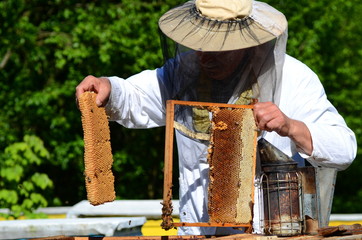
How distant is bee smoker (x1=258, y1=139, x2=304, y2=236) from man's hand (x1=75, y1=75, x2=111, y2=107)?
821 millimetres

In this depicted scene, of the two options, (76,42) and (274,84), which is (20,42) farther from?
(274,84)

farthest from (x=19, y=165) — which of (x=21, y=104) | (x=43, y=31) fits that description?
(x=43, y=31)

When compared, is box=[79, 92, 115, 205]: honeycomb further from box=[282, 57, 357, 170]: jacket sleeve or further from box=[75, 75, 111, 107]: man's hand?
box=[282, 57, 357, 170]: jacket sleeve

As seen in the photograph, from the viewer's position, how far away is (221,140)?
3129 millimetres

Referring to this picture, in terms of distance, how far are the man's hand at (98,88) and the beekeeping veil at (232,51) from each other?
1.21ft

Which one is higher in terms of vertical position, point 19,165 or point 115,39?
point 115,39

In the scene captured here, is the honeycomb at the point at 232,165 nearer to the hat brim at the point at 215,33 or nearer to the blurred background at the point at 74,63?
the hat brim at the point at 215,33

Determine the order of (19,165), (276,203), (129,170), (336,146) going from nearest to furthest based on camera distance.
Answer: (276,203) → (336,146) → (19,165) → (129,170)

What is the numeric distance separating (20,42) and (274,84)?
6.81 m

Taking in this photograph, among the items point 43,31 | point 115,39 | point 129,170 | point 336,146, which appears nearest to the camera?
point 336,146

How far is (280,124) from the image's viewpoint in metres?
2.99

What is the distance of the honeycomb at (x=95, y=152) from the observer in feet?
10.4

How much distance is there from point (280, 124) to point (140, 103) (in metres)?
0.99

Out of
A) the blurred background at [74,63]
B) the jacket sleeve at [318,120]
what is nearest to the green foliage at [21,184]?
the blurred background at [74,63]
